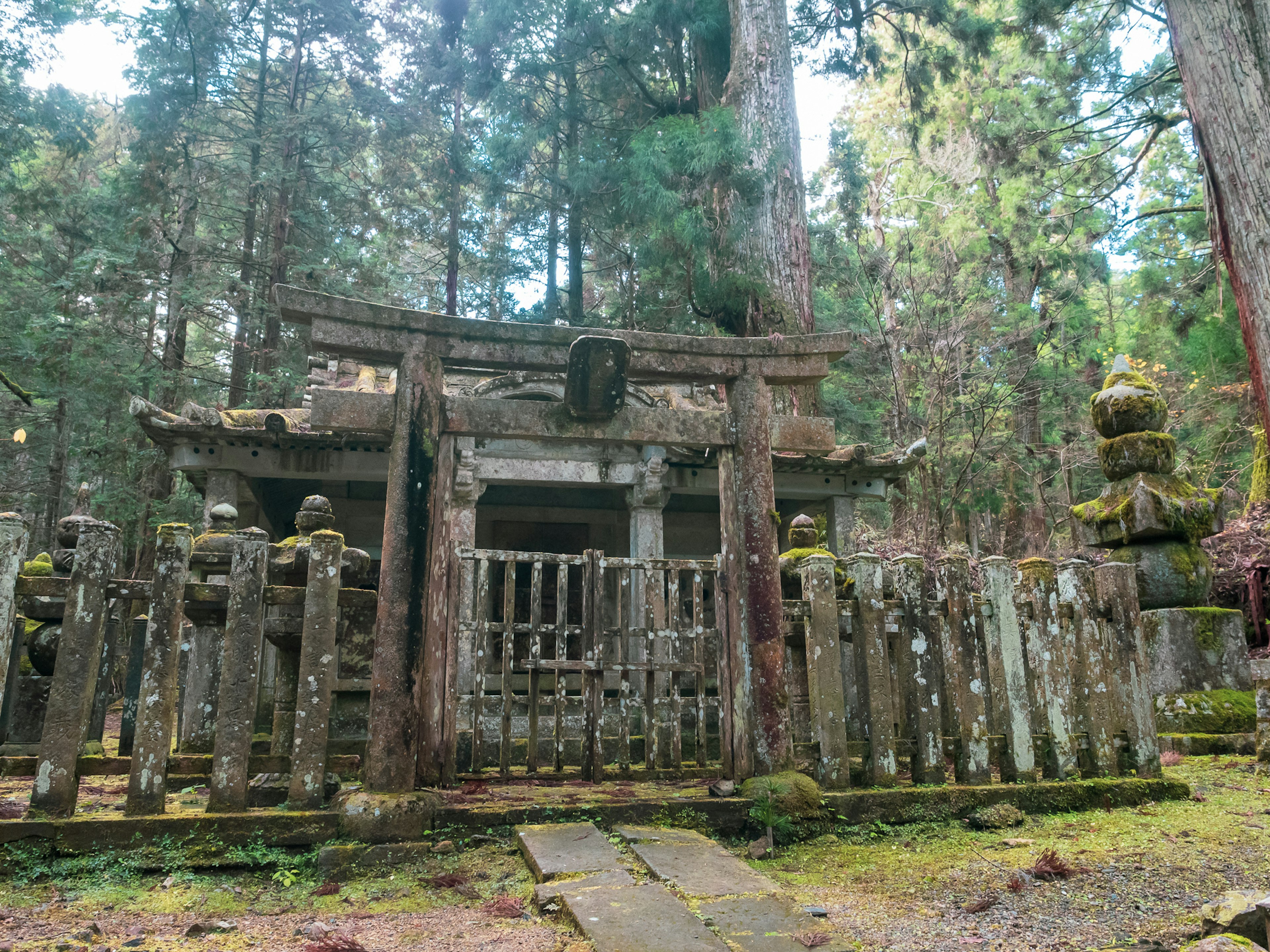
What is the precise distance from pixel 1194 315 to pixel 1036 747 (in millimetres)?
12149

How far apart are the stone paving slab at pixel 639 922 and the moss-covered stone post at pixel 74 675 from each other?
2370mm

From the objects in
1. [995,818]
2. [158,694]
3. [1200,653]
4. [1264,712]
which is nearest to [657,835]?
[995,818]

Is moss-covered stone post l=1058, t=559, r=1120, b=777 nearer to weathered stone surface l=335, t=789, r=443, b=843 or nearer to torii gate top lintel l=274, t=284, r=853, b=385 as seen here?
torii gate top lintel l=274, t=284, r=853, b=385

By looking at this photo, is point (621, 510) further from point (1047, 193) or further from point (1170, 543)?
point (1047, 193)

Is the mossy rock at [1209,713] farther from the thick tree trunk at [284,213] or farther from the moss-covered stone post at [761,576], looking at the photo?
the thick tree trunk at [284,213]

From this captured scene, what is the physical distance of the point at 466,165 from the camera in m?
16.3

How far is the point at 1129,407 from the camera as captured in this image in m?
7.88

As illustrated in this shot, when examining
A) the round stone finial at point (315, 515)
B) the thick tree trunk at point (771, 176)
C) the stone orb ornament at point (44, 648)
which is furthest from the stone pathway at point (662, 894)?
the thick tree trunk at point (771, 176)

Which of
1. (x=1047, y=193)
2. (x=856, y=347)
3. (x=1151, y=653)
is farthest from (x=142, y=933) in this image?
(x=856, y=347)

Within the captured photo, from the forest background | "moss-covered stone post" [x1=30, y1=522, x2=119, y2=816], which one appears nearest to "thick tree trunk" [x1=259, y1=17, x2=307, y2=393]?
the forest background

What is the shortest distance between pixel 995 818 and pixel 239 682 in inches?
159

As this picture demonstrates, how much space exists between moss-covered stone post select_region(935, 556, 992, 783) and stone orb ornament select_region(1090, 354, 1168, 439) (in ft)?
14.1

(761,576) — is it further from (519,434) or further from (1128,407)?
(1128,407)

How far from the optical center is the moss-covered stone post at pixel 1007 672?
15.7 feet
